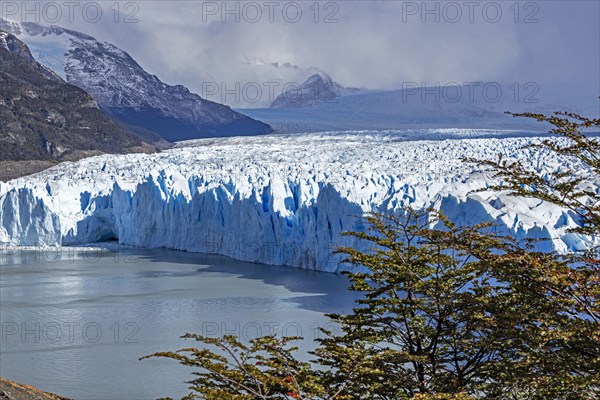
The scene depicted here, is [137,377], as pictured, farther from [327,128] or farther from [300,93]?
[300,93]

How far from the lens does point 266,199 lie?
15.8 meters

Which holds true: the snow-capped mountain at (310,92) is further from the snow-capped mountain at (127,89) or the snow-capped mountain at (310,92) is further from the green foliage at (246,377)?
the green foliage at (246,377)

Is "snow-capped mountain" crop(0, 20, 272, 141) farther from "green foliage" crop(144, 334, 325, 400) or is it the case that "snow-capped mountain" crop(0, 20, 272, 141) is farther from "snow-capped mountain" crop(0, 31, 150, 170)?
"green foliage" crop(144, 334, 325, 400)

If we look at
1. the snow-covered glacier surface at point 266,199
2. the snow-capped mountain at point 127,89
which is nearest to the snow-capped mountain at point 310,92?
the snow-capped mountain at point 127,89

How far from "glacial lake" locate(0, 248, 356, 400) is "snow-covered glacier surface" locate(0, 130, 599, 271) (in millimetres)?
723

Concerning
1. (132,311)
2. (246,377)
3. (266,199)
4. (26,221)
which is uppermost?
(266,199)

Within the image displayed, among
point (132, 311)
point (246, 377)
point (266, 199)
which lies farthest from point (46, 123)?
point (246, 377)

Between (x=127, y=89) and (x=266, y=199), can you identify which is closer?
(x=266, y=199)

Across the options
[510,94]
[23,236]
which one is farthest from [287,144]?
[510,94]

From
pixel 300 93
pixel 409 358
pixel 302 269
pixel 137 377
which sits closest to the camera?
pixel 409 358

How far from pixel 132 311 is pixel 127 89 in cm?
5352

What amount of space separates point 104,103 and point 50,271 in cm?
4761

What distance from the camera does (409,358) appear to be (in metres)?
3.43

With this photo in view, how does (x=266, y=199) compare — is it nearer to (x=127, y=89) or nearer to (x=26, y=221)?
(x=26, y=221)
